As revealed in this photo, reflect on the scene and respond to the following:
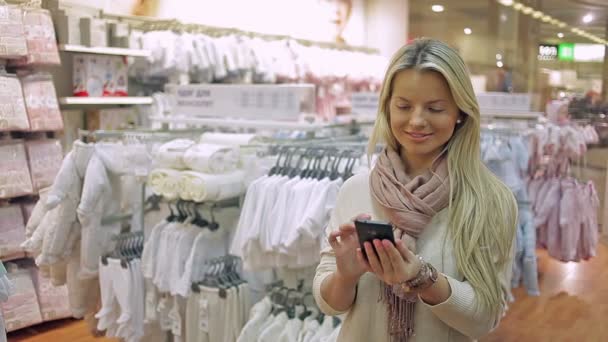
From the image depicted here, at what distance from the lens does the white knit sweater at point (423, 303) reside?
1.31 m

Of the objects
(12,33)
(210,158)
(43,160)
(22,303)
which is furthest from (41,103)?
(210,158)

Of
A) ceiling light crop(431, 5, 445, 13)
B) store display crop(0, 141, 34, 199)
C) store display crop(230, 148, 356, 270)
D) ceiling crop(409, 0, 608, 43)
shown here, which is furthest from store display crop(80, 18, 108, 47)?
ceiling light crop(431, 5, 445, 13)

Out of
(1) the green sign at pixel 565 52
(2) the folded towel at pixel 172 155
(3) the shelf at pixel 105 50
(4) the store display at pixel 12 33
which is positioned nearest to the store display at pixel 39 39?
(4) the store display at pixel 12 33

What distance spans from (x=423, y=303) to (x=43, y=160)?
11.3ft

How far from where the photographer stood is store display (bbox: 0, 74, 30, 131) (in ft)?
12.3

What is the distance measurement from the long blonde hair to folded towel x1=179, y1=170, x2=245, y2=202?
1.46 meters

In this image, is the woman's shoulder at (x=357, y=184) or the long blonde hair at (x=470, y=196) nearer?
the long blonde hair at (x=470, y=196)

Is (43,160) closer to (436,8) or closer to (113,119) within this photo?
(113,119)

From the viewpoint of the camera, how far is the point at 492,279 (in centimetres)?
137

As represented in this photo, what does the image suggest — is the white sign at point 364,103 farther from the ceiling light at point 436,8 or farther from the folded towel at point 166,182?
the ceiling light at point 436,8

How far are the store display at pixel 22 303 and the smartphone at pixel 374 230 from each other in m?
3.42

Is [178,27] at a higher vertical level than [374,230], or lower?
higher

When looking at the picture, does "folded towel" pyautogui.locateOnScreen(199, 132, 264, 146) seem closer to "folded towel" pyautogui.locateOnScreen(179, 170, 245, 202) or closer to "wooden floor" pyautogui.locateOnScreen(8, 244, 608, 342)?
"folded towel" pyautogui.locateOnScreen(179, 170, 245, 202)

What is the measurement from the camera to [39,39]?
3965 mm
